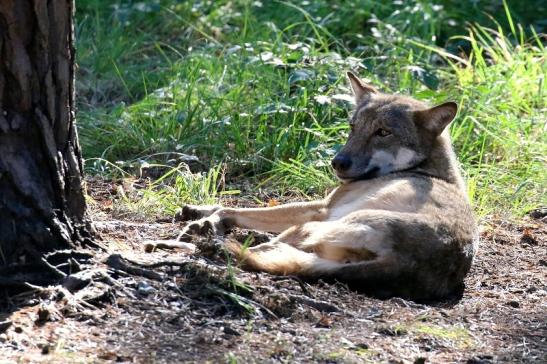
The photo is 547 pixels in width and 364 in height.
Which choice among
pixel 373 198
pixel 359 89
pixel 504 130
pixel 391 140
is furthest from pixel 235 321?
pixel 504 130

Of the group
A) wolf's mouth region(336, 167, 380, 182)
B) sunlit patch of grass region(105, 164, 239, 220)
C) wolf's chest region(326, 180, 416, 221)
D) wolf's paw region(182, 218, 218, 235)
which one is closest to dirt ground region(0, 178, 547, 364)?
wolf's paw region(182, 218, 218, 235)

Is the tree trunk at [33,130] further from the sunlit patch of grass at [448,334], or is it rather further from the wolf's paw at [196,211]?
the wolf's paw at [196,211]

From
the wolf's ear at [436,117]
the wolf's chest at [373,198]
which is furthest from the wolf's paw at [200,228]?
the wolf's ear at [436,117]

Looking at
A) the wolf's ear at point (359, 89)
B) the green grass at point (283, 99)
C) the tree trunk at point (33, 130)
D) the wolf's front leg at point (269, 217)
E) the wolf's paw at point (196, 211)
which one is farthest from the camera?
the green grass at point (283, 99)

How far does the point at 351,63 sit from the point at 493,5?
3181mm

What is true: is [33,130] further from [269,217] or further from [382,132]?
[382,132]

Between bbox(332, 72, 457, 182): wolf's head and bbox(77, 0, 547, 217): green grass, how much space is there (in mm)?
703

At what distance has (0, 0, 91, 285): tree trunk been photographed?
4.22 meters

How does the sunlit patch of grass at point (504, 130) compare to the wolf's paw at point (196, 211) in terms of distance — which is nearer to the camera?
the wolf's paw at point (196, 211)

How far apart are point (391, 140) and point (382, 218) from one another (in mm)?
1363

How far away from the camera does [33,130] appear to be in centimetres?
432

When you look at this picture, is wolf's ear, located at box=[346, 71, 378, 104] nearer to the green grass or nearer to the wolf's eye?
the wolf's eye

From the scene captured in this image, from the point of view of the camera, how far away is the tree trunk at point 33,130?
4.22 meters

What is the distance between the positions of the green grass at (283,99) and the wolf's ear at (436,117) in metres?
0.80
